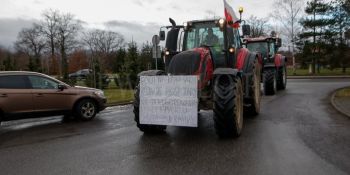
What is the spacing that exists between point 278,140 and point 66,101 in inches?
250

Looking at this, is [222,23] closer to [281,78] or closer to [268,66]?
[268,66]

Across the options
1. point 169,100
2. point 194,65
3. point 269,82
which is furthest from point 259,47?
point 169,100

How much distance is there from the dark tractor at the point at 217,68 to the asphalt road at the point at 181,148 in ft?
1.45

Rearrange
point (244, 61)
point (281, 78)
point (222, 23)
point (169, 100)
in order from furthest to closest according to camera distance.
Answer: point (281, 78)
point (244, 61)
point (222, 23)
point (169, 100)

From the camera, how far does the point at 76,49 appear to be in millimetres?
66688

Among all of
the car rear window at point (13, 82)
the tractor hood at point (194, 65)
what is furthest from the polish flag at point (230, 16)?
the car rear window at point (13, 82)

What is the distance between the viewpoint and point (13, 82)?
10.4 meters

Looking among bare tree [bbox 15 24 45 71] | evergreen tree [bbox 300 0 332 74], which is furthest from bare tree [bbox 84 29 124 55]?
evergreen tree [bbox 300 0 332 74]

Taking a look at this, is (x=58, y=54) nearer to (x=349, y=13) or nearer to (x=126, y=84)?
(x=126, y=84)

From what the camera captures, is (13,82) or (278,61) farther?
(278,61)

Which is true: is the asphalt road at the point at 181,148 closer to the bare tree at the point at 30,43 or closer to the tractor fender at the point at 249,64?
the tractor fender at the point at 249,64

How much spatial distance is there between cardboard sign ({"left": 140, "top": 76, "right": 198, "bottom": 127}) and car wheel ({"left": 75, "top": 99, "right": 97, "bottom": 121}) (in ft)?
12.5

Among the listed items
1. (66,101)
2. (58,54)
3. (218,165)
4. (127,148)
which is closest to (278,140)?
(218,165)

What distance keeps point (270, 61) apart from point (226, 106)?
39.3ft
